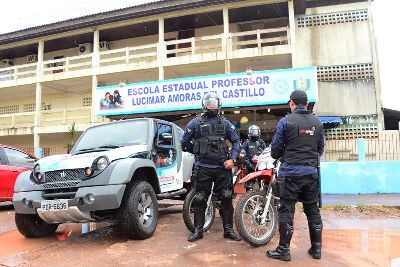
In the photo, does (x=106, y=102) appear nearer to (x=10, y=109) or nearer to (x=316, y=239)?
(x=316, y=239)

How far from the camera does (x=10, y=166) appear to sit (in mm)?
7785

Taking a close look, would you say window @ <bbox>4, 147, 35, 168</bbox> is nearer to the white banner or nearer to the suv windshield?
the suv windshield

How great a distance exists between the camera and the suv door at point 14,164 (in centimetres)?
766

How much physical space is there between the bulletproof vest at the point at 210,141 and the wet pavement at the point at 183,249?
1.02 metres

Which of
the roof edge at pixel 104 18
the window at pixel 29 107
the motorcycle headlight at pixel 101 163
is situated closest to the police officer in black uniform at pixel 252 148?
the motorcycle headlight at pixel 101 163

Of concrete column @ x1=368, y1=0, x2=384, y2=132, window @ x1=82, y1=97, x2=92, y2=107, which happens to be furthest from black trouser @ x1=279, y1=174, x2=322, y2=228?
window @ x1=82, y1=97, x2=92, y2=107

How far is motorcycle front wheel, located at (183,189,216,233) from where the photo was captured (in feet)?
15.9

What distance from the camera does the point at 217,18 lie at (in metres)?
18.1

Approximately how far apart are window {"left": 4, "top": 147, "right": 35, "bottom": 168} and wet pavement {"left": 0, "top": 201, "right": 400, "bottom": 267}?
2.70 meters

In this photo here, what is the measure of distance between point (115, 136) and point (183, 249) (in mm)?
2083

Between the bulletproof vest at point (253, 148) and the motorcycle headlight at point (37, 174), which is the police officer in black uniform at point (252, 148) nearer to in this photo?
the bulletproof vest at point (253, 148)

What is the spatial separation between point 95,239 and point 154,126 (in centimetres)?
179

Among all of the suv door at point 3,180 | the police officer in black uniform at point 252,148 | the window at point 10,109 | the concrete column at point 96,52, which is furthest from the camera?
the window at point 10,109

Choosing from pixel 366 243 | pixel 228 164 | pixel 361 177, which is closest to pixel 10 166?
pixel 228 164
